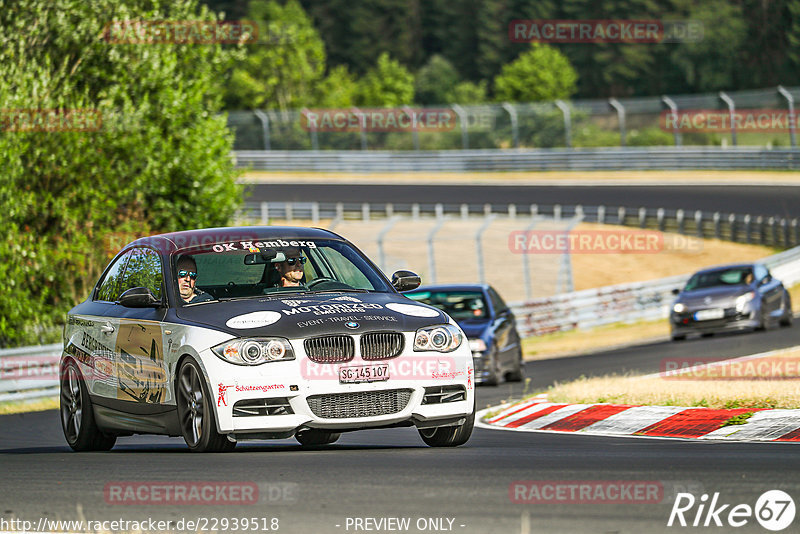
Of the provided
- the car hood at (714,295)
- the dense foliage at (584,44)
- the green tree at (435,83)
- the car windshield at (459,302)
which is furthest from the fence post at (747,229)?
Answer: the green tree at (435,83)

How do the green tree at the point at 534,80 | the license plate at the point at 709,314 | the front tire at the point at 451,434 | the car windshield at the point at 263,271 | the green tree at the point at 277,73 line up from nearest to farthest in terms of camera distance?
1. the front tire at the point at 451,434
2. the car windshield at the point at 263,271
3. the license plate at the point at 709,314
4. the green tree at the point at 277,73
5. the green tree at the point at 534,80

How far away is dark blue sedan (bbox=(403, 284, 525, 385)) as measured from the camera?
1809 centimetres

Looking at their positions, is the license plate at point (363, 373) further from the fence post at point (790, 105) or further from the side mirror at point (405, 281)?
the fence post at point (790, 105)

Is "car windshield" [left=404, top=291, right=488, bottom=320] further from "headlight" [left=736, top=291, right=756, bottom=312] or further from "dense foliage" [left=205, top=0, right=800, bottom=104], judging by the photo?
"dense foliage" [left=205, top=0, right=800, bottom=104]

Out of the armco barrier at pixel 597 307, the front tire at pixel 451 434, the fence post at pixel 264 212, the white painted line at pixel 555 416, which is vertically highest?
the front tire at pixel 451 434

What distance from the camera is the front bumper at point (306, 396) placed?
8445 mm

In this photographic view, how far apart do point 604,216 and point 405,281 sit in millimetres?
35720

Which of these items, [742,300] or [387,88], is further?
[387,88]

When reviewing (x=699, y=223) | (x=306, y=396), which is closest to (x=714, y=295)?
(x=306, y=396)

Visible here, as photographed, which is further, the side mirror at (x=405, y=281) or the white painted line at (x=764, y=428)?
the side mirror at (x=405, y=281)

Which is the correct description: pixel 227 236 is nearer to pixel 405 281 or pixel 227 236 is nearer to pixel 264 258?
pixel 264 258

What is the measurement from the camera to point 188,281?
9586 millimetres

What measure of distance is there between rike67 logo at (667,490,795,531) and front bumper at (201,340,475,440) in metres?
2.62

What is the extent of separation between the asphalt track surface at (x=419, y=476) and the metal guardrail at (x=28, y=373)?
9.02 metres
